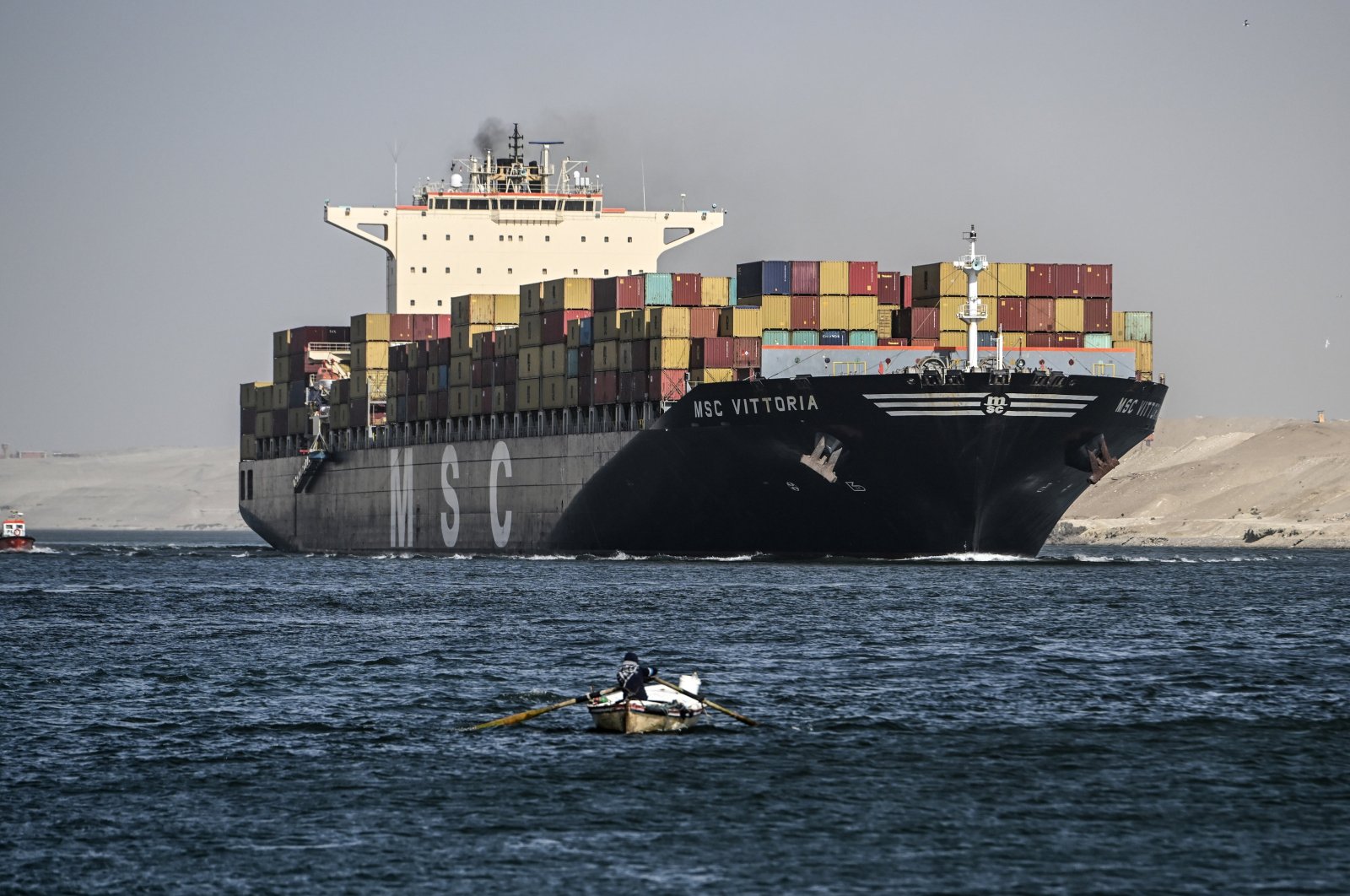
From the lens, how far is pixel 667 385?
6888 cm

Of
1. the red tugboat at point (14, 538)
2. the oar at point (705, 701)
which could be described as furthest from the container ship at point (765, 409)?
the oar at point (705, 701)

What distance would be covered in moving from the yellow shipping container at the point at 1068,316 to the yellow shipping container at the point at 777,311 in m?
9.47

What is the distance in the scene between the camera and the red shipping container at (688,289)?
2751 inches

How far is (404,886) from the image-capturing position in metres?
20.9

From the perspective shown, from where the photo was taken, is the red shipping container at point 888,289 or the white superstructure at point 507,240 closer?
the red shipping container at point 888,289

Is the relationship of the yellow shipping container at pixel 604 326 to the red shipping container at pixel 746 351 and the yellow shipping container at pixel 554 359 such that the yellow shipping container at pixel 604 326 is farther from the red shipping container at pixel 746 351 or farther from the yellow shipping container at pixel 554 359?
the red shipping container at pixel 746 351

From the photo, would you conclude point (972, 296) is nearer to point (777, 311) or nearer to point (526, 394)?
point (777, 311)

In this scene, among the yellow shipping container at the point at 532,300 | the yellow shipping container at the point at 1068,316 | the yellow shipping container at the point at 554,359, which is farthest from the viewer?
the yellow shipping container at the point at 532,300

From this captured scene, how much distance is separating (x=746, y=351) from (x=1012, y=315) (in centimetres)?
946

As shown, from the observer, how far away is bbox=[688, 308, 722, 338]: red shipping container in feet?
227

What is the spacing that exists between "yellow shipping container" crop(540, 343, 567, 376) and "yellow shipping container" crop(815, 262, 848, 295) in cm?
1344

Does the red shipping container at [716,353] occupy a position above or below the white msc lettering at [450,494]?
above

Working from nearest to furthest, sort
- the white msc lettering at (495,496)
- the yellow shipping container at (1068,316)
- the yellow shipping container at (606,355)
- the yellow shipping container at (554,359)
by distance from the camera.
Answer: the yellow shipping container at (1068,316)
the yellow shipping container at (606,355)
the yellow shipping container at (554,359)
the white msc lettering at (495,496)

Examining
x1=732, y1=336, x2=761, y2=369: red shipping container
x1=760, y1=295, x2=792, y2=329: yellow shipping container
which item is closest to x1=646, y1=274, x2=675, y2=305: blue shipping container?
x1=732, y1=336, x2=761, y2=369: red shipping container
